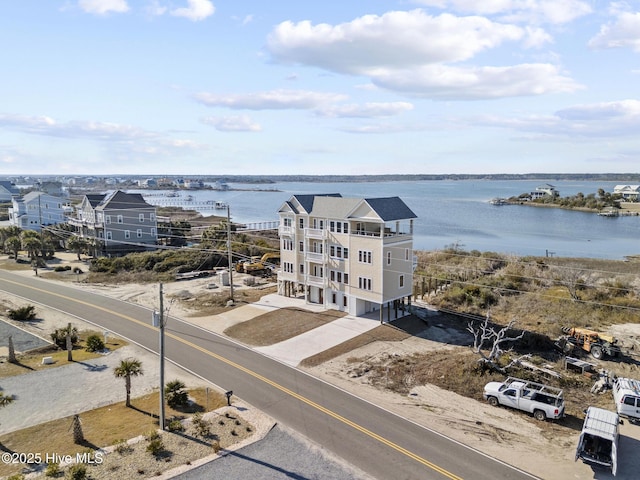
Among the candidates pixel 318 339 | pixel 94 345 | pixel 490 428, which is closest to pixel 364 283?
pixel 318 339

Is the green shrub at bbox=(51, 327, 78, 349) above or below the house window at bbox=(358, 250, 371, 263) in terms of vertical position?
below

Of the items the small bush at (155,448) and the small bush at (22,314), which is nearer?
the small bush at (155,448)

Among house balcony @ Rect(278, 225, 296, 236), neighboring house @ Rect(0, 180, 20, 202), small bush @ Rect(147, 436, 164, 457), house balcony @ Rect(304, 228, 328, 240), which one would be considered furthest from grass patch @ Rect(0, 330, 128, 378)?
neighboring house @ Rect(0, 180, 20, 202)

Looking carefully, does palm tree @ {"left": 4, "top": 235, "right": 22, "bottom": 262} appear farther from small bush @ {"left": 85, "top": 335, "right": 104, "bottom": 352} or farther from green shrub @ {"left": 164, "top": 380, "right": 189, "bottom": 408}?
green shrub @ {"left": 164, "top": 380, "right": 189, "bottom": 408}

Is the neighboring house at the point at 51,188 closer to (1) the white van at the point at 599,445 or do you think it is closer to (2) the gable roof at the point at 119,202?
(2) the gable roof at the point at 119,202

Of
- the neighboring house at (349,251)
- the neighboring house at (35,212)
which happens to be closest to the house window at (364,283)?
the neighboring house at (349,251)

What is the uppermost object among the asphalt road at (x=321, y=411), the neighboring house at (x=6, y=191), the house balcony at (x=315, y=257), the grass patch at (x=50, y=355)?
the neighboring house at (x=6, y=191)

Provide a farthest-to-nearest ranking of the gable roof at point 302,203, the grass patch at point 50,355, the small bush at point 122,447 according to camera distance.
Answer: the gable roof at point 302,203
the grass patch at point 50,355
the small bush at point 122,447

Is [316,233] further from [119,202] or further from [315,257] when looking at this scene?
[119,202]
